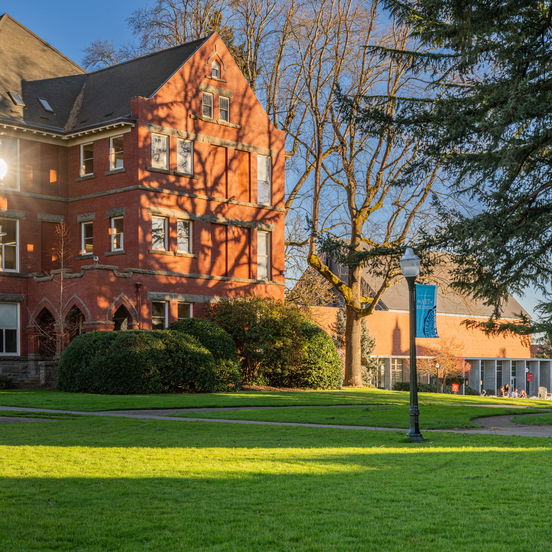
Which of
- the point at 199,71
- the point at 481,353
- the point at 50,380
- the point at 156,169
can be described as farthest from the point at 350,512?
the point at 481,353

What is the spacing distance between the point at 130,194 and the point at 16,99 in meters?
7.02

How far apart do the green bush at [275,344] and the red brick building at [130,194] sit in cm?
234

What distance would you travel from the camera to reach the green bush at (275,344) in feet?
126

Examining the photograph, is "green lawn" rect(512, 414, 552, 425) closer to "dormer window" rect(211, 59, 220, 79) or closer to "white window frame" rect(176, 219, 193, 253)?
"white window frame" rect(176, 219, 193, 253)

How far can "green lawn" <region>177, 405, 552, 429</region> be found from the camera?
20.7 meters

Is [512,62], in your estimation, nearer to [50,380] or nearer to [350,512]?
[350,512]

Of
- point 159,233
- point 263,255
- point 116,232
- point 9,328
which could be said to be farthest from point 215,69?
point 9,328

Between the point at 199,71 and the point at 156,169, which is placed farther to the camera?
the point at 199,71

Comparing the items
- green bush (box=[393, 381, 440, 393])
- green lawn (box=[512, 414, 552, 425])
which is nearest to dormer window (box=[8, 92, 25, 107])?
green lawn (box=[512, 414, 552, 425])

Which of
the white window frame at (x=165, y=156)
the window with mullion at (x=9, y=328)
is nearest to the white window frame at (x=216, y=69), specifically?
the white window frame at (x=165, y=156)

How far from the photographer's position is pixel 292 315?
3925 cm

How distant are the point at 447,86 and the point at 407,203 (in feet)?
58.5

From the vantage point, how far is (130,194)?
3838 cm

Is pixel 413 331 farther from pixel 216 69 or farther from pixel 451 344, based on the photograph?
pixel 451 344
